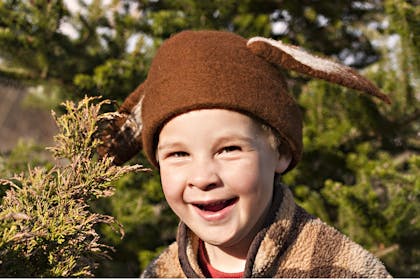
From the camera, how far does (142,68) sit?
8.86 feet

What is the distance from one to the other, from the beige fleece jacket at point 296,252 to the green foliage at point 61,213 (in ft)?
1.46

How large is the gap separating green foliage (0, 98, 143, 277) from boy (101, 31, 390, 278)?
251 millimetres

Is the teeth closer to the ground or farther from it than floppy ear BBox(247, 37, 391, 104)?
closer to the ground

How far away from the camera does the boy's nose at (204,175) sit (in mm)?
1313

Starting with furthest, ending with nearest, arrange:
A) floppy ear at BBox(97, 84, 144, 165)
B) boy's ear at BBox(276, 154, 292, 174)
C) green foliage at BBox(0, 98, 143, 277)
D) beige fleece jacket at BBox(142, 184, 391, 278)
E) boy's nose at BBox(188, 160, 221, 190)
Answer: floppy ear at BBox(97, 84, 144, 165)
boy's ear at BBox(276, 154, 292, 174)
beige fleece jacket at BBox(142, 184, 391, 278)
boy's nose at BBox(188, 160, 221, 190)
green foliage at BBox(0, 98, 143, 277)

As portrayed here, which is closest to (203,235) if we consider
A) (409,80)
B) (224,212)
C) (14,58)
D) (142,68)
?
(224,212)

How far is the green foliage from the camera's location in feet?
3.21

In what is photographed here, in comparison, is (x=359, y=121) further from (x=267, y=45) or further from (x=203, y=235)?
(x=203, y=235)

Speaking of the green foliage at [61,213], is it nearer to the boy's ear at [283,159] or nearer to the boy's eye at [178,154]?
the boy's eye at [178,154]

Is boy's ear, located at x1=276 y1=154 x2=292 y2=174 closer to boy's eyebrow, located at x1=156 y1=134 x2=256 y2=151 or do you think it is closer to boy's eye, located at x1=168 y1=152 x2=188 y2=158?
boy's eyebrow, located at x1=156 y1=134 x2=256 y2=151

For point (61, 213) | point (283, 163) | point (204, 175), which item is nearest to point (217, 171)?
point (204, 175)

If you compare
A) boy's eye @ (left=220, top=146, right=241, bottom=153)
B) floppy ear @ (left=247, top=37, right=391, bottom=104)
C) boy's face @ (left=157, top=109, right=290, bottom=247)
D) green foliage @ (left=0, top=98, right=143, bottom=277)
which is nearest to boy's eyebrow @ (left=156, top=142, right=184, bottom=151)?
boy's face @ (left=157, top=109, right=290, bottom=247)

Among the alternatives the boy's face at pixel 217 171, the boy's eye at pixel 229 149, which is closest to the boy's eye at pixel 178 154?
the boy's face at pixel 217 171

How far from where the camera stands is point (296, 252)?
1465 millimetres
